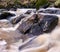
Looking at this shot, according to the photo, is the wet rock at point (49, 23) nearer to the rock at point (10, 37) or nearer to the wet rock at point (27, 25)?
the wet rock at point (27, 25)

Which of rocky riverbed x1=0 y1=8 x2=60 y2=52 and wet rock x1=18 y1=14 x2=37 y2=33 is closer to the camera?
rocky riverbed x1=0 y1=8 x2=60 y2=52

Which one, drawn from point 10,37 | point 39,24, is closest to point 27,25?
point 39,24

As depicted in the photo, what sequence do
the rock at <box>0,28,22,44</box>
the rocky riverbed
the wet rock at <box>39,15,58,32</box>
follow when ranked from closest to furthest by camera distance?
the rocky riverbed → the rock at <box>0,28,22,44</box> → the wet rock at <box>39,15,58,32</box>

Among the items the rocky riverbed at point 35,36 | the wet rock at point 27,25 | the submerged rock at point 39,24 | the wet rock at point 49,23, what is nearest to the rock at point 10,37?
the rocky riverbed at point 35,36

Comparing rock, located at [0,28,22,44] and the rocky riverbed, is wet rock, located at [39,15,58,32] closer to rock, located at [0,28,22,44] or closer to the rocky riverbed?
the rocky riverbed

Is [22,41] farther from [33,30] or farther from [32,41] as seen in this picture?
[33,30]

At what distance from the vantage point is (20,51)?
20.4 ft

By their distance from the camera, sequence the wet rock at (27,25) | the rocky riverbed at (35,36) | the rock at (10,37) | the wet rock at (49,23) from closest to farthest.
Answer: the rocky riverbed at (35,36), the rock at (10,37), the wet rock at (49,23), the wet rock at (27,25)

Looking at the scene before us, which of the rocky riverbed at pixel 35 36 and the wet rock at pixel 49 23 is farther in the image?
the wet rock at pixel 49 23

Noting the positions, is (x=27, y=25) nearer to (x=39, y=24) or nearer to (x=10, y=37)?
(x=39, y=24)

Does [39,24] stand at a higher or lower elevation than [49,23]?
higher

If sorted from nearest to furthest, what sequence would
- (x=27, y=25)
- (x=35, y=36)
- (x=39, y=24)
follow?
(x=35, y=36) < (x=39, y=24) < (x=27, y=25)

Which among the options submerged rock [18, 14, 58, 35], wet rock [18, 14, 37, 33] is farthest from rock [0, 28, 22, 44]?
submerged rock [18, 14, 58, 35]

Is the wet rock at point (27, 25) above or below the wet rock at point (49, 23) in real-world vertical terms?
above
